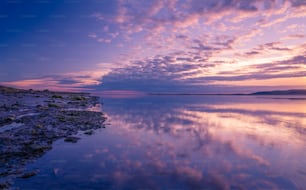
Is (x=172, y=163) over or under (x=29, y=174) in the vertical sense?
under

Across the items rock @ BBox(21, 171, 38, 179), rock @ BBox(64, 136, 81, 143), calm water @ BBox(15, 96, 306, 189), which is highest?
rock @ BBox(21, 171, 38, 179)

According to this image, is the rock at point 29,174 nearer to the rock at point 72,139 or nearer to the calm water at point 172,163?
the calm water at point 172,163

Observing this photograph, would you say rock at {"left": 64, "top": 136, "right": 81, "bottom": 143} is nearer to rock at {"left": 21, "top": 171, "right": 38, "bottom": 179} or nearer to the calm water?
the calm water

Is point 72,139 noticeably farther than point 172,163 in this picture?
Yes

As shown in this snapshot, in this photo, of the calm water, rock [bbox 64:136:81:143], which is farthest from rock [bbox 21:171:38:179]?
rock [bbox 64:136:81:143]

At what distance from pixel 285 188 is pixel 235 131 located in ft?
33.1

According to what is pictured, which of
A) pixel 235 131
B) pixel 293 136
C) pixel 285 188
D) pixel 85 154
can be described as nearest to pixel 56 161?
pixel 85 154

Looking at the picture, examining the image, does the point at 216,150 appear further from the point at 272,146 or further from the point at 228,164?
the point at 272,146

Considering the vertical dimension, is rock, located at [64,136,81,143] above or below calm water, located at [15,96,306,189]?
above

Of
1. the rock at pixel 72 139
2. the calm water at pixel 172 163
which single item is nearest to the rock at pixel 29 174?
the calm water at pixel 172 163

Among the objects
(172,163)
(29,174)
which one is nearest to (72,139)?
(29,174)

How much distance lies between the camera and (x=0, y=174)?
732cm

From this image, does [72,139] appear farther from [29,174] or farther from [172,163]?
[172,163]

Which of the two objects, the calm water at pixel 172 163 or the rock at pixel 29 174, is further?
the rock at pixel 29 174
